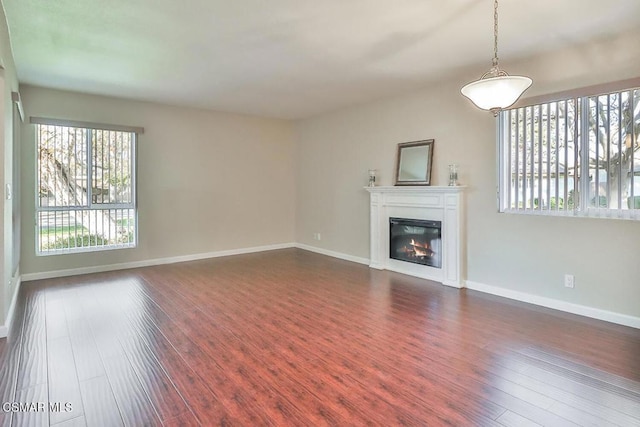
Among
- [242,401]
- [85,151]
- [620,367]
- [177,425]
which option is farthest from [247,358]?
[85,151]

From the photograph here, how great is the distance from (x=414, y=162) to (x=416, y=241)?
1.13 metres

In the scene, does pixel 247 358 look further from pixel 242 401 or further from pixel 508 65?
pixel 508 65

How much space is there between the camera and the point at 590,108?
3.44 metres

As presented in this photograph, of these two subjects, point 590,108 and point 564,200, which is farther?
point 564,200

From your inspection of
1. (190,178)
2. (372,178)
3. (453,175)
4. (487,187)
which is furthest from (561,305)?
(190,178)

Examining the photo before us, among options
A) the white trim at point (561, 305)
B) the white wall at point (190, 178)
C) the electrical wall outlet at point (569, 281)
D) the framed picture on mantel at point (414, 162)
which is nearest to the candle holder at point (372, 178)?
the framed picture on mantel at point (414, 162)

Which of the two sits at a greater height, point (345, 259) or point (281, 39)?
point (281, 39)

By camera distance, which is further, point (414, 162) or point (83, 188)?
point (83, 188)

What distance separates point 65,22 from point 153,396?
3.06 metres

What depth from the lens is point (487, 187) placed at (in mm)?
4344

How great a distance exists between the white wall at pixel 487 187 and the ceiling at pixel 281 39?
284 millimetres

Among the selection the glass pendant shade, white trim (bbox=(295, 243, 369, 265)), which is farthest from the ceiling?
white trim (bbox=(295, 243, 369, 265))

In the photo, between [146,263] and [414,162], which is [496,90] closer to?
[414,162]

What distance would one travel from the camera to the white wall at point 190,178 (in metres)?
5.10
